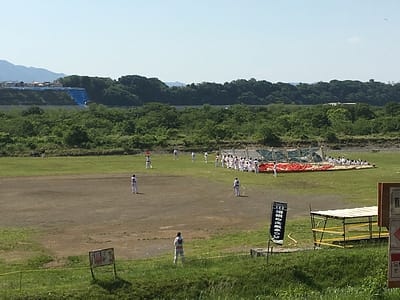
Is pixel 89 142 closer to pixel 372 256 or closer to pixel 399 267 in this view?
pixel 372 256

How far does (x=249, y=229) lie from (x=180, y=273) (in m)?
10.9

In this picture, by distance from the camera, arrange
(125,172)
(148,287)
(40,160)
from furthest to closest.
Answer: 1. (40,160)
2. (125,172)
3. (148,287)

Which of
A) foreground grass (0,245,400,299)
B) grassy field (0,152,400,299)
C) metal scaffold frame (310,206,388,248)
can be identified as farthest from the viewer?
metal scaffold frame (310,206,388,248)

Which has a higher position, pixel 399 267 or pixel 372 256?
pixel 399 267

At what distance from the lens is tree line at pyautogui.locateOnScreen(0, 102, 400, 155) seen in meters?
76.9

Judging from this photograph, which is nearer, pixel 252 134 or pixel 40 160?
pixel 40 160

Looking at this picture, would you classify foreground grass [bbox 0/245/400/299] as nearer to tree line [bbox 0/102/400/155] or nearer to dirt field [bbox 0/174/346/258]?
dirt field [bbox 0/174/346/258]

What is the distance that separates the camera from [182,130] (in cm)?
9294

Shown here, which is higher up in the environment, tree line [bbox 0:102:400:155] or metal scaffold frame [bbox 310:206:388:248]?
tree line [bbox 0:102:400:155]

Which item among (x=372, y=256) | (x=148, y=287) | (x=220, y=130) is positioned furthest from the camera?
(x=220, y=130)

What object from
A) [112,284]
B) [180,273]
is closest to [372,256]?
[180,273]

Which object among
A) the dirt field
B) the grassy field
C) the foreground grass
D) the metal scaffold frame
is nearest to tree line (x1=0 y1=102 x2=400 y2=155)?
the dirt field

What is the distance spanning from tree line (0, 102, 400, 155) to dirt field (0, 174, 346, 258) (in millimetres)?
28797

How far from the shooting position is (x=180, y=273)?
62.5 feet
